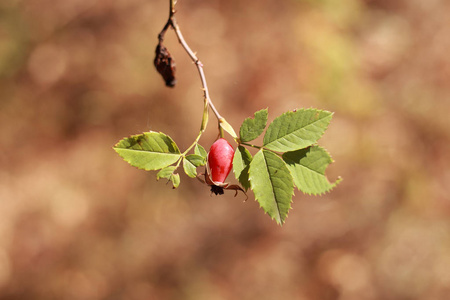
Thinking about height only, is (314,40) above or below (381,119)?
above

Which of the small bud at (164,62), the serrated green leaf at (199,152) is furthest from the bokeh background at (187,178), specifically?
the serrated green leaf at (199,152)

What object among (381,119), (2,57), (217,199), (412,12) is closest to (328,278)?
(217,199)

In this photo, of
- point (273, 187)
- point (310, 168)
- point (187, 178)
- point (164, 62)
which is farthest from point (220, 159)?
point (187, 178)

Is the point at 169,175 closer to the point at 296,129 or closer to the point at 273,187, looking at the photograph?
the point at 273,187

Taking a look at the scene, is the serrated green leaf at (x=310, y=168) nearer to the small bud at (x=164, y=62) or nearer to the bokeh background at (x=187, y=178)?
the small bud at (x=164, y=62)

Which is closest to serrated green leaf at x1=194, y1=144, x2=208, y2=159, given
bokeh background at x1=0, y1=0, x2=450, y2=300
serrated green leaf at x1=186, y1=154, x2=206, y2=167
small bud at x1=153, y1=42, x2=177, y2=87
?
serrated green leaf at x1=186, y1=154, x2=206, y2=167

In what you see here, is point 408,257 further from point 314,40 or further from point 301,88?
point 314,40

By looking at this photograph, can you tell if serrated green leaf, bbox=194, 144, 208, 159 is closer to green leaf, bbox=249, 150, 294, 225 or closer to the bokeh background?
green leaf, bbox=249, 150, 294, 225
